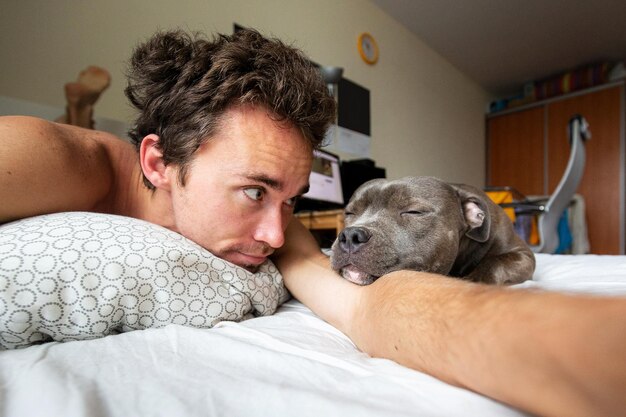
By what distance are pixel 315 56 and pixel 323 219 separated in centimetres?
176

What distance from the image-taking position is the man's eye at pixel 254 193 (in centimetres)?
92

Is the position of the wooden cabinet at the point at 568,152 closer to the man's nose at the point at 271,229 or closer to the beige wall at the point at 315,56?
the beige wall at the point at 315,56

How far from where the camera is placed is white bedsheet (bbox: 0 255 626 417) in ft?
1.37

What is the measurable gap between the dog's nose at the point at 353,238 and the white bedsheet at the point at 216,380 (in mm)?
351

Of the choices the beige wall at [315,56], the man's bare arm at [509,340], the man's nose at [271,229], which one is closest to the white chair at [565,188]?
the beige wall at [315,56]

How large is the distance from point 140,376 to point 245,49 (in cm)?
89

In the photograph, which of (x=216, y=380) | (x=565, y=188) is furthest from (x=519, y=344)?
(x=565, y=188)

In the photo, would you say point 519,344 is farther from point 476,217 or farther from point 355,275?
point 476,217

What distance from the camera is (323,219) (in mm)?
2461

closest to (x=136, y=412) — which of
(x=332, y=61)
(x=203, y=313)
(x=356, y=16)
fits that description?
(x=203, y=313)

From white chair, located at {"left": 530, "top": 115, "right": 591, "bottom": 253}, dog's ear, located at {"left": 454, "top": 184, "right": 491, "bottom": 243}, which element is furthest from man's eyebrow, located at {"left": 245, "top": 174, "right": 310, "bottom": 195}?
white chair, located at {"left": 530, "top": 115, "right": 591, "bottom": 253}

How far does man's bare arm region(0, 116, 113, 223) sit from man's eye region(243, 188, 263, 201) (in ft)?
1.32

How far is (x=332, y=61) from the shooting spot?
3594 mm

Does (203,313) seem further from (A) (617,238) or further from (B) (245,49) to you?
(A) (617,238)
